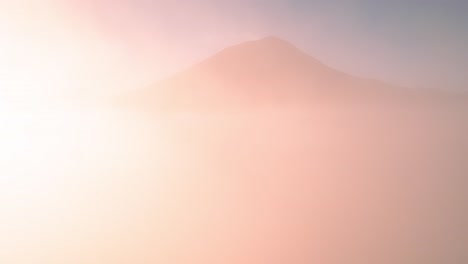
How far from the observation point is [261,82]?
63.0 inches

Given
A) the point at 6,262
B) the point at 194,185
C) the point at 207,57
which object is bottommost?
the point at 6,262

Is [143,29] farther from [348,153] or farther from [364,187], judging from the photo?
[364,187]

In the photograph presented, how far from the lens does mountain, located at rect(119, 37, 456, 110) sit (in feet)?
5.18

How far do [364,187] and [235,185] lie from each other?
50 cm

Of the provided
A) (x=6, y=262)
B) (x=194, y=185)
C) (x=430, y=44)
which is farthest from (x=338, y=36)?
(x=6, y=262)

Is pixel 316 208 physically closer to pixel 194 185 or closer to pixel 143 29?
pixel 194 185

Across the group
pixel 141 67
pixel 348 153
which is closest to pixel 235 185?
pixel 348 153

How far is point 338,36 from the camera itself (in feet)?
5.30

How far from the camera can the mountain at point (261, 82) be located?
1579mm

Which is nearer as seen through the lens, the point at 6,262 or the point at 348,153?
the point at 6,262

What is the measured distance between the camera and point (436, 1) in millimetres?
1620

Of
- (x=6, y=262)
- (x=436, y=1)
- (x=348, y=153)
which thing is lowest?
(x=6, y=262)

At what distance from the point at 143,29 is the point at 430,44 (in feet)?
3.70

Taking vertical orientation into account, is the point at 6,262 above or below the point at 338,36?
below
